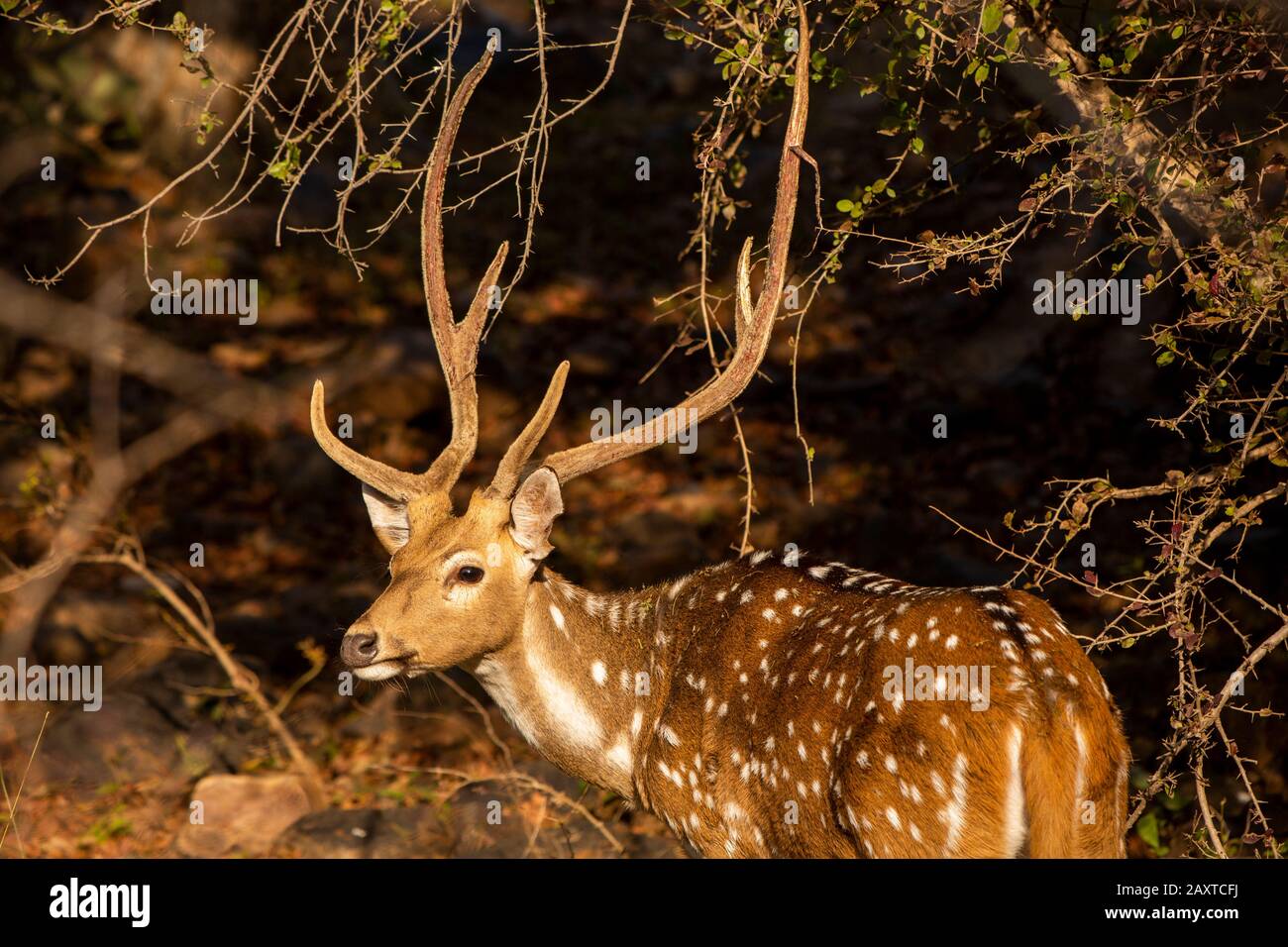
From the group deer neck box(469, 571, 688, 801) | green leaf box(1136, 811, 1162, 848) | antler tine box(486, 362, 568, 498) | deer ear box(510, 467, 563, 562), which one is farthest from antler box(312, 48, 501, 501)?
green leaf box(1136, 811, 1162, 848)

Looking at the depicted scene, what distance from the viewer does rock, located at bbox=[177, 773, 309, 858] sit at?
8.24m

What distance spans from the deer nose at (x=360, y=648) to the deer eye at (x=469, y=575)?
428 mm

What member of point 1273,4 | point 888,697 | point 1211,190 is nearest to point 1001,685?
point 888,697

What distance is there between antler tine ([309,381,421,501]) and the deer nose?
2.50ft

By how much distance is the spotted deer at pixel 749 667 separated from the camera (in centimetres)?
429

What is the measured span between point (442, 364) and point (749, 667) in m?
1.75

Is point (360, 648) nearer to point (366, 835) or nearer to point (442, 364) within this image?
point (442, 364)

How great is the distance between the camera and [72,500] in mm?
10617

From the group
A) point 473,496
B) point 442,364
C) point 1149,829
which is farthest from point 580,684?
point 1149,829

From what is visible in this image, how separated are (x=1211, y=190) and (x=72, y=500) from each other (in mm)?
8488

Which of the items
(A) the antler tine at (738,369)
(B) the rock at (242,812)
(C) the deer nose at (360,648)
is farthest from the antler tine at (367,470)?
(B) the rock at (242,812)

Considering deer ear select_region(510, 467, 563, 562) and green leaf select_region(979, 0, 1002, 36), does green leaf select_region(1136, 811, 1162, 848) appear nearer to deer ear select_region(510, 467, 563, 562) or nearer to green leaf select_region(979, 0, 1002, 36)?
deer ear select_region(510, 467, 563, 562)

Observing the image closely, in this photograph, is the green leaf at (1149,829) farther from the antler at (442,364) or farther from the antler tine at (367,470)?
the antler tine at (367,470)
